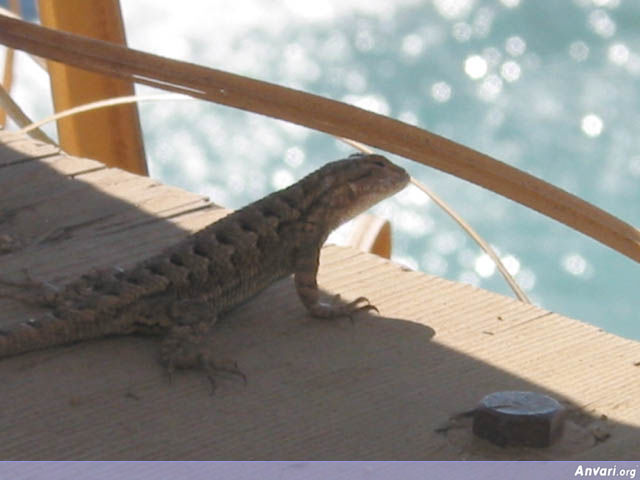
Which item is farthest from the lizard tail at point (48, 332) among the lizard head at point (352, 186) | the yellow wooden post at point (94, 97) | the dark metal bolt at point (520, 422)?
the yellow wooden post at point (94, 97)

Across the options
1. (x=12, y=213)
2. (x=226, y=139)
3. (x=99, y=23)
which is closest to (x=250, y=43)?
(x=226, y=139)

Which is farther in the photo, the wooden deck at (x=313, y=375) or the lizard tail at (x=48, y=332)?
the lizard tail at (x=48, y=332)

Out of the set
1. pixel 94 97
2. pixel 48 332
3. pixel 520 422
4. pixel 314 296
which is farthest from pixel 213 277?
pixel 94 97

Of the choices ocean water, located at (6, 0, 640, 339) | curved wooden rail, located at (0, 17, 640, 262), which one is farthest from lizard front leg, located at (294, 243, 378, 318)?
ocean water, located at (6, 0, 640, 339)

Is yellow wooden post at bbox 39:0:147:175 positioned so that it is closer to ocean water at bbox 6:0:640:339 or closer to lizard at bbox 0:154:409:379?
lizard at bbox 0:154:409:379

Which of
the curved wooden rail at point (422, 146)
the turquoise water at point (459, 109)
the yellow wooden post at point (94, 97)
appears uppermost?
the curved wooden rail at point (422, 146)

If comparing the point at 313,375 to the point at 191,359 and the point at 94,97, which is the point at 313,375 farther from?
the point at 94,97

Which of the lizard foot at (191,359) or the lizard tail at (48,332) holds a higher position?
the lizard tail at (48,332)

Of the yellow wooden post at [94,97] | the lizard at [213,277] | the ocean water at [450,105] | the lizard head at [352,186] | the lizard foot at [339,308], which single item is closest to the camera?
the lizard at [213,277]

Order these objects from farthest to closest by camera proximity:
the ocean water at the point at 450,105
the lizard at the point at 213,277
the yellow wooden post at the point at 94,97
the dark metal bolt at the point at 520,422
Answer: the ocean water at the point at 450,105
the yellow wooden post at the point at 94,97
the lizard at the point at 213,277
the dark metal bolt at the point at 520,422

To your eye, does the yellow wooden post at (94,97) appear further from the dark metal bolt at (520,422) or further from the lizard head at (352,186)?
the dark metal bolt at (520,422)
